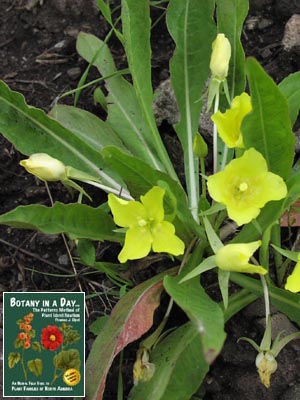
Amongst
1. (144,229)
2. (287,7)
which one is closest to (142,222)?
(144,229)

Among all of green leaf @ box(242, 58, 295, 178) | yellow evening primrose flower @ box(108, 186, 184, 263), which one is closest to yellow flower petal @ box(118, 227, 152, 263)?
yellow evening primrose flower @ box(108, 186, 184, 263)

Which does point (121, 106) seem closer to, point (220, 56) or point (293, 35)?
point (220, 56)

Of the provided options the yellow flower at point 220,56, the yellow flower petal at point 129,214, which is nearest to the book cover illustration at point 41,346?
the yellow flower petal at point 129,214

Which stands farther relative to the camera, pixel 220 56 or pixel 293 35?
pixel 293 35

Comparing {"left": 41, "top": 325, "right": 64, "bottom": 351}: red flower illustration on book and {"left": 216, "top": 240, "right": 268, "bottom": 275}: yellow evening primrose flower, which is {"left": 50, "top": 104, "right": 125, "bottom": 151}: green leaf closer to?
{"left": 41, "top": 325, "right": 64, "bottom": 351}: red flower illustration on book

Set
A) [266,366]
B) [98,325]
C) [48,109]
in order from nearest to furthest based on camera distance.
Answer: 1. [266,366]
2. [98,325]
3. [48,109]
